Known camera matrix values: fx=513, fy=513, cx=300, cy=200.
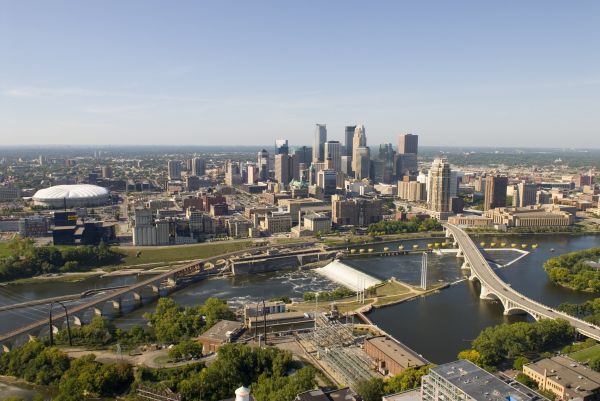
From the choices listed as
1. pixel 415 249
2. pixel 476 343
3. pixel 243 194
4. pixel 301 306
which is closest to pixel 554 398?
pixel 476 343

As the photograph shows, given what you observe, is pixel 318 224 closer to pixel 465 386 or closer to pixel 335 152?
pixel 465 386

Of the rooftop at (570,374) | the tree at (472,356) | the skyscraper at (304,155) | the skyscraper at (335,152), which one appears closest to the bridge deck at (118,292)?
the tree at (472,356)

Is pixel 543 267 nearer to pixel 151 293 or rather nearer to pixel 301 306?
pixel 301 306

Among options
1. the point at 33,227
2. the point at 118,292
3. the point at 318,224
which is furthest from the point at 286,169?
the point at 118,292

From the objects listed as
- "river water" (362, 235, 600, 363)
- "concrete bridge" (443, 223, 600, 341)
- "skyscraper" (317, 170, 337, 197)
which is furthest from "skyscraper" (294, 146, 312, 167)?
"river water" (362, 235, 600, 363)

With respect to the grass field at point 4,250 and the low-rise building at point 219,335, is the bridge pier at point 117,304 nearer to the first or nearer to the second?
the low-rise building at point 219,335

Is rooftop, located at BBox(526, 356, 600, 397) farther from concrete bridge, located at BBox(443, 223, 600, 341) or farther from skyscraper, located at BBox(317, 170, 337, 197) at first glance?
skyscraper, located at BBox(317, 170, 337, 197)
